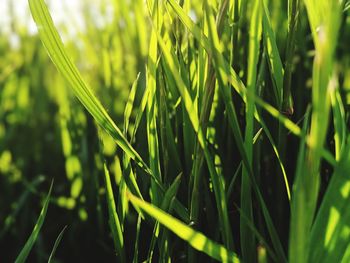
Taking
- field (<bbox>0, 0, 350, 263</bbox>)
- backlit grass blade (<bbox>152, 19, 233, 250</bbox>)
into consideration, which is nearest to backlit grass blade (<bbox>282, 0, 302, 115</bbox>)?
field (<bbox>0, 0, 350, 263</bbox>)

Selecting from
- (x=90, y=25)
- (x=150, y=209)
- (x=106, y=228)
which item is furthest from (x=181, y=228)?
(x=90, y=25)

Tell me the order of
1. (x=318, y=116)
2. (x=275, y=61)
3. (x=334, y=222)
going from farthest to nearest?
(x=275, y=61) → (x=334, y=222) → (x=318, y=116)

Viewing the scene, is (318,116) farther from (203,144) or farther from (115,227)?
(115,227)

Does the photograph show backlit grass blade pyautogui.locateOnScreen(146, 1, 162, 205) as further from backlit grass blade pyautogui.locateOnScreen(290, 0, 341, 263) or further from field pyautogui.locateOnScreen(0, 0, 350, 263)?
backlit grass blade pyautogui.locateOnScreen(290, 0, 341, 263)

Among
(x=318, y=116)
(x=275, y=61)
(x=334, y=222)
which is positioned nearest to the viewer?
(x=318, y=116)

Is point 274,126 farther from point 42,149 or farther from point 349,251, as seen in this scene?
point 42,149

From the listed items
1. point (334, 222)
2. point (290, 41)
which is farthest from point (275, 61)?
point (334, 222)
